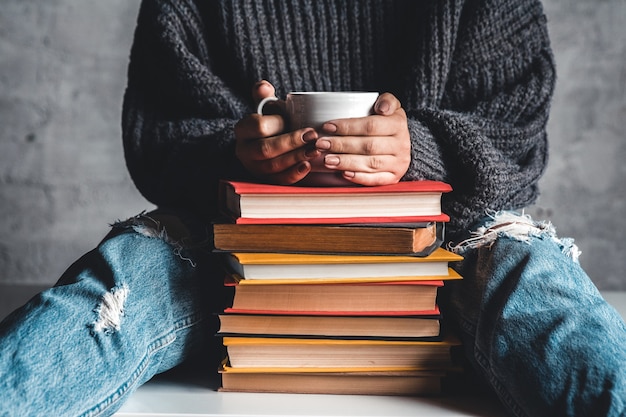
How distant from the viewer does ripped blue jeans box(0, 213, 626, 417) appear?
30.3 inches

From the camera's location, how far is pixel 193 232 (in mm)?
1086

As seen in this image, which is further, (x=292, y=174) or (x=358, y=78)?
(x=358, y=78)

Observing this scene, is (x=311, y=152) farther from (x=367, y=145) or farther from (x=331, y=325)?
(x=331, y=325)

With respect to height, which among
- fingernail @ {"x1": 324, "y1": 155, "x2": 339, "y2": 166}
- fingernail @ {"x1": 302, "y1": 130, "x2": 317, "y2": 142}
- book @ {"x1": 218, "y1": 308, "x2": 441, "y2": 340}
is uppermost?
fingernail @ {"x1": 302, "y1": 130, "x2": 317, "y2": 142}

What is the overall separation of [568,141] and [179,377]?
4.71ft

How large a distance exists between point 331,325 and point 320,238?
12 cm

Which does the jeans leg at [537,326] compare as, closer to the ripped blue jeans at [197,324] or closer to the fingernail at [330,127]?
the ripped blue jeans at [197,324]

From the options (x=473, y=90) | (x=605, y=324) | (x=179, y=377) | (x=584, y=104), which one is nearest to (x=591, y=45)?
(x=584, y=104)

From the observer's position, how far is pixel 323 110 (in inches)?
35.6

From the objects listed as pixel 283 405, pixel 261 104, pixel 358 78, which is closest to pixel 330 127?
pixel 261 104

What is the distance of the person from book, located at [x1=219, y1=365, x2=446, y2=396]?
78 millimetres

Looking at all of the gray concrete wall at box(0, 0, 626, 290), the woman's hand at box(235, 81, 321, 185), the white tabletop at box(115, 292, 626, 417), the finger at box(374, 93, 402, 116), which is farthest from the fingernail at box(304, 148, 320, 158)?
the gray concrete wall at box(0, 0, 626, 290)

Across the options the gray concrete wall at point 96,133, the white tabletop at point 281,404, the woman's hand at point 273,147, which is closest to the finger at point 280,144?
the woman's hand at point 273,147

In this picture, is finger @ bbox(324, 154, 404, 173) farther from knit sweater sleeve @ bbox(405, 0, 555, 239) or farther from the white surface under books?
the white surface under books
